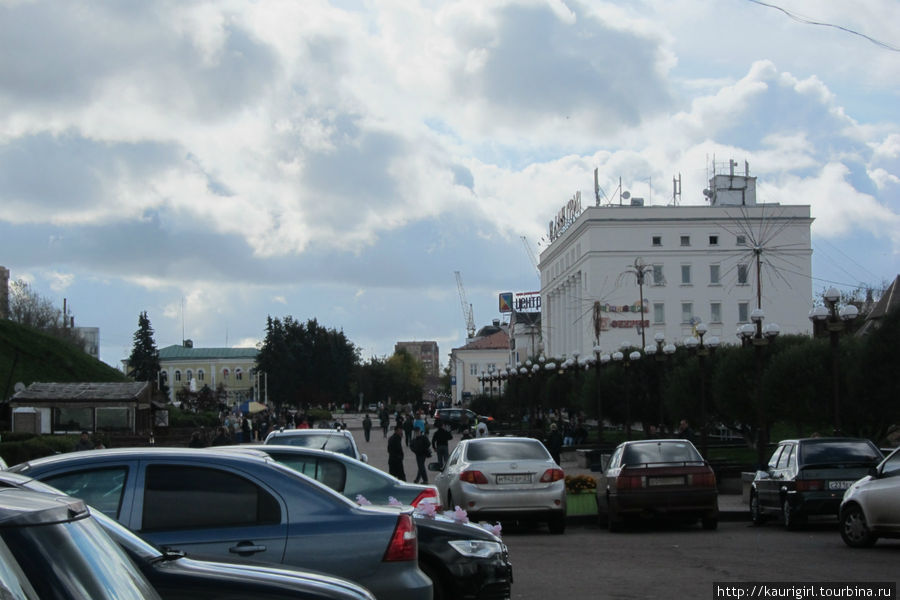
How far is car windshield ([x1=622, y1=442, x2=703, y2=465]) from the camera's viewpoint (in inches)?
707

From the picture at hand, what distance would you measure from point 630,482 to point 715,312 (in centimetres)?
8803

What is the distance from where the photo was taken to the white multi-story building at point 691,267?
4026 inches

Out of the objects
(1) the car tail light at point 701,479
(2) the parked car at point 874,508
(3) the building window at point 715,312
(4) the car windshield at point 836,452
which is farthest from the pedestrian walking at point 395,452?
(3) the building window at point 715,312

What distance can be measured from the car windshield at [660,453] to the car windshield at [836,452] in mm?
1648

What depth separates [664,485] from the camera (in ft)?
57.9

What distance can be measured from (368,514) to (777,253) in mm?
100794

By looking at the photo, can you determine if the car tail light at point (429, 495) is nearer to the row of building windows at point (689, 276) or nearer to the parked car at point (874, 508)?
the parked car at point (874, 508)

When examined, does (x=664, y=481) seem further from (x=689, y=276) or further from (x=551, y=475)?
(x=689, y=276)

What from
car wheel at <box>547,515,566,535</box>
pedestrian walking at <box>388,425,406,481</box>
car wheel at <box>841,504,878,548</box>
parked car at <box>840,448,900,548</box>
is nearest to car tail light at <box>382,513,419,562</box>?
parked car at <box>840,448,900,548</box>

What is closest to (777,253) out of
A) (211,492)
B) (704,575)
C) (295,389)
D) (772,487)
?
(295,389)

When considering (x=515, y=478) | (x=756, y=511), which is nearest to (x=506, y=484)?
(x=515, y=478)

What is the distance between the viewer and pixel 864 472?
17.0m

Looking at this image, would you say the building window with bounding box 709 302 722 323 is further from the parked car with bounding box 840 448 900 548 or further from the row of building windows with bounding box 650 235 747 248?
the parked car with bounding box 840 448 900 548

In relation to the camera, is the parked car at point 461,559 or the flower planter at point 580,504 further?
the flower planter at point 580,504
